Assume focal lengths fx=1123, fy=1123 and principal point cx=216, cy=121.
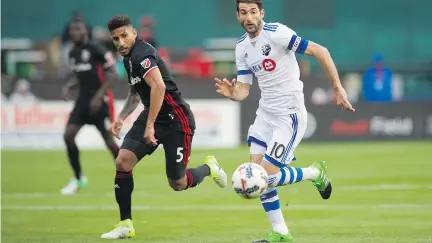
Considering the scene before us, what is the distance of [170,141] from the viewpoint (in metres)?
12.3

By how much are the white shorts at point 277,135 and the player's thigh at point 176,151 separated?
0.89 metres

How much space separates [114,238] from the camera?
12.0 meters

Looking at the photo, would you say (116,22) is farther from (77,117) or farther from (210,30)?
(210,30)

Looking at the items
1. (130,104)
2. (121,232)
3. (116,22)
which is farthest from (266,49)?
(121,232)

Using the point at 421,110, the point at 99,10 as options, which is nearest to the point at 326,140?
the point at 421,110

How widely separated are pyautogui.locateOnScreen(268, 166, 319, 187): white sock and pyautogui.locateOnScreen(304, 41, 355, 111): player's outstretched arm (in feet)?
3.45

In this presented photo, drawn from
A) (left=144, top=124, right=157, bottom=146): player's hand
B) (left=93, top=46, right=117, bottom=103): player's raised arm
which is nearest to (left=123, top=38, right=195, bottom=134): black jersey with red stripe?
(left=144, top=124, right=157, bottom=146): player's hand

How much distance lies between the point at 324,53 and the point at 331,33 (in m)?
21.0

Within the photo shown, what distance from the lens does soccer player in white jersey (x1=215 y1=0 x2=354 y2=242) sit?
37.2 ft

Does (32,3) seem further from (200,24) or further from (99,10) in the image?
(200,24)

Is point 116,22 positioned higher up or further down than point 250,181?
higher up

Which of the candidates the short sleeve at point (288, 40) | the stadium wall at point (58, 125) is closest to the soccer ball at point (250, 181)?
the short sleeve at point (288, 40)

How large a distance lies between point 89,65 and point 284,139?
698cm

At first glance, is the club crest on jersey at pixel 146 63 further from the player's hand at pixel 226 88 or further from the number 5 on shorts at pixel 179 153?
the number 5 on shorts at pixel 179 153
